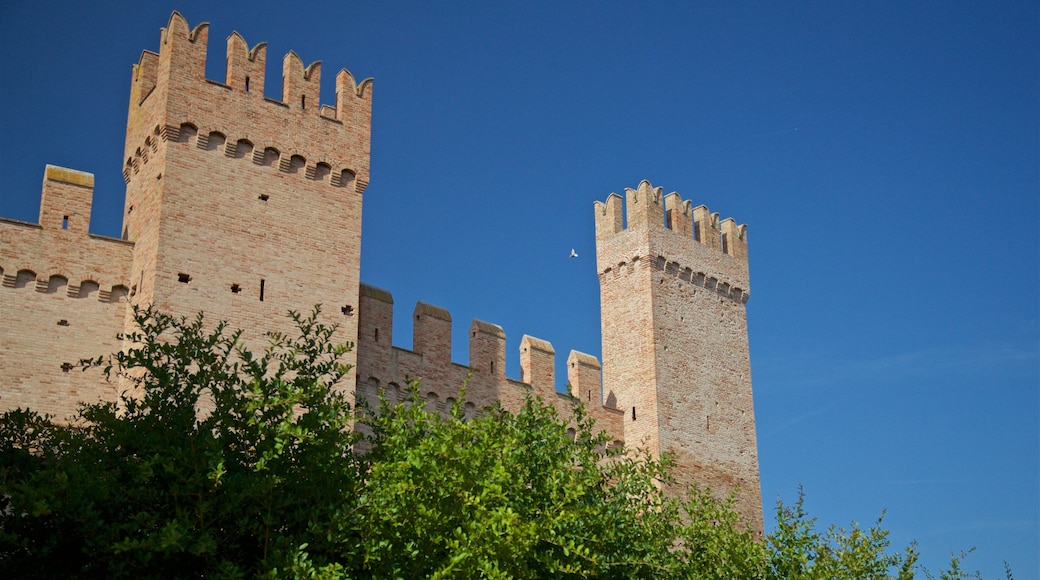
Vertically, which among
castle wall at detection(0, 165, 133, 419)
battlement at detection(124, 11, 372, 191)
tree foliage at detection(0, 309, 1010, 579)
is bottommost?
tree foliage at detection(0, 309, 1010, 579)

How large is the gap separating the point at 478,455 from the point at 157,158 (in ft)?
31.8

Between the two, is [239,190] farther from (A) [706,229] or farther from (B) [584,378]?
(A) [706,229]

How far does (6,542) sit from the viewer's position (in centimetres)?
1206

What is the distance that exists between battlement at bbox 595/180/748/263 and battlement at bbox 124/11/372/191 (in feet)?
27.0

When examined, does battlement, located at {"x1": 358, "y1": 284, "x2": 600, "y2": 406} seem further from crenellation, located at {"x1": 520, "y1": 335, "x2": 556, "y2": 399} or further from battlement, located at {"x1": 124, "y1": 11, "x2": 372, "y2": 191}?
battlement, located at {"x1": 124, "y1": 11, "x2": 372, "y2": 191}

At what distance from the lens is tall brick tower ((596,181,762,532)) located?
87.2 feet

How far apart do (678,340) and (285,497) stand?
632 inches

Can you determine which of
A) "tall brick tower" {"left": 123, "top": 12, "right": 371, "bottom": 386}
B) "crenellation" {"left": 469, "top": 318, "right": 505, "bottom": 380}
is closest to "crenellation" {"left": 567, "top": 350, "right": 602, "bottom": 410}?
"crenellation" {"left": 469, "top": 318, "right": 505, "bottom": 380}

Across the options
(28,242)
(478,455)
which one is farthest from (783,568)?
(28,242)

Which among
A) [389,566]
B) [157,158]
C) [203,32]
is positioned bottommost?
[389,566]

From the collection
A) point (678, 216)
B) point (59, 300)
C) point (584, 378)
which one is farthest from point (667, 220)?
point (59, 300)

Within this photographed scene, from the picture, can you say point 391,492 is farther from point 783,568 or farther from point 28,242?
point 28,242

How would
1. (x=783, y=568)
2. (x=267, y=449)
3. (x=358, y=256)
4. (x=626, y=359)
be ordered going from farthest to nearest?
1. (x=626, y=359)
2. (x=358, y=256)
3. (x=783, y=568)
4. (x=267, y=449)

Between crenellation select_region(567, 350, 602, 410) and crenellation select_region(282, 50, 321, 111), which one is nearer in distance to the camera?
crenellation select_region(282, 50, 321, 111)
